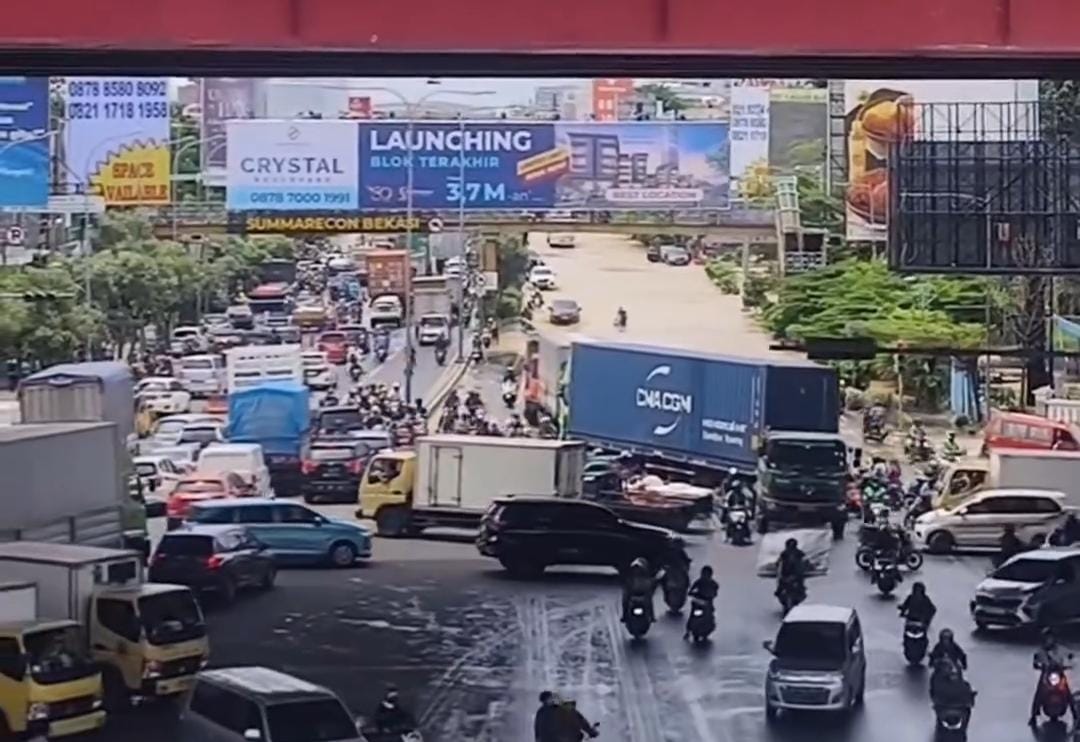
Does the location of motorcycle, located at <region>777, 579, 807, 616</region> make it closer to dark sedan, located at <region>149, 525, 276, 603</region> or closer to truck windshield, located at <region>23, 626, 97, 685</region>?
dark sedan, located at <region>149, 525, 276, 603</region>

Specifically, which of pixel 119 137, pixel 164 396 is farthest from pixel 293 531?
pixel 119 137

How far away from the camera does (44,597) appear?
12367mm

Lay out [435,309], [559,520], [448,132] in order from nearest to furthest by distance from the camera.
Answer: [559,520]
[448,132]
[435,309]

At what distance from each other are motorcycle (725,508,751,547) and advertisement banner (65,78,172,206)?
355 inches

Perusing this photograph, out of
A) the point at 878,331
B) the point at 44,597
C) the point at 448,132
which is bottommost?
the point at 44,597

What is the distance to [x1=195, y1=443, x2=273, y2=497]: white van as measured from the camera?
19656mm

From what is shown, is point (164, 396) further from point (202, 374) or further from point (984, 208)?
point (984, 208)

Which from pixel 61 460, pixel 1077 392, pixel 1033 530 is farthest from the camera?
pixel 1077 392

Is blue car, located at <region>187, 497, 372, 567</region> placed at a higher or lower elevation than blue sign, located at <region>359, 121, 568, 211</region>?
lower

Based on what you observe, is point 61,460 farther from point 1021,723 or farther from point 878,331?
point 878,331

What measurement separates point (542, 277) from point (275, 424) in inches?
395

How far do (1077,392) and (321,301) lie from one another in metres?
11.8

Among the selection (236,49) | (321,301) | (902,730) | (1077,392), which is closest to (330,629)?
(902,730)


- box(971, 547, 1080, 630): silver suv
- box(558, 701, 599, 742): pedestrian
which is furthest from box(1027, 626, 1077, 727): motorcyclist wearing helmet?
box(558, 701, 599, 742): pedestrian
